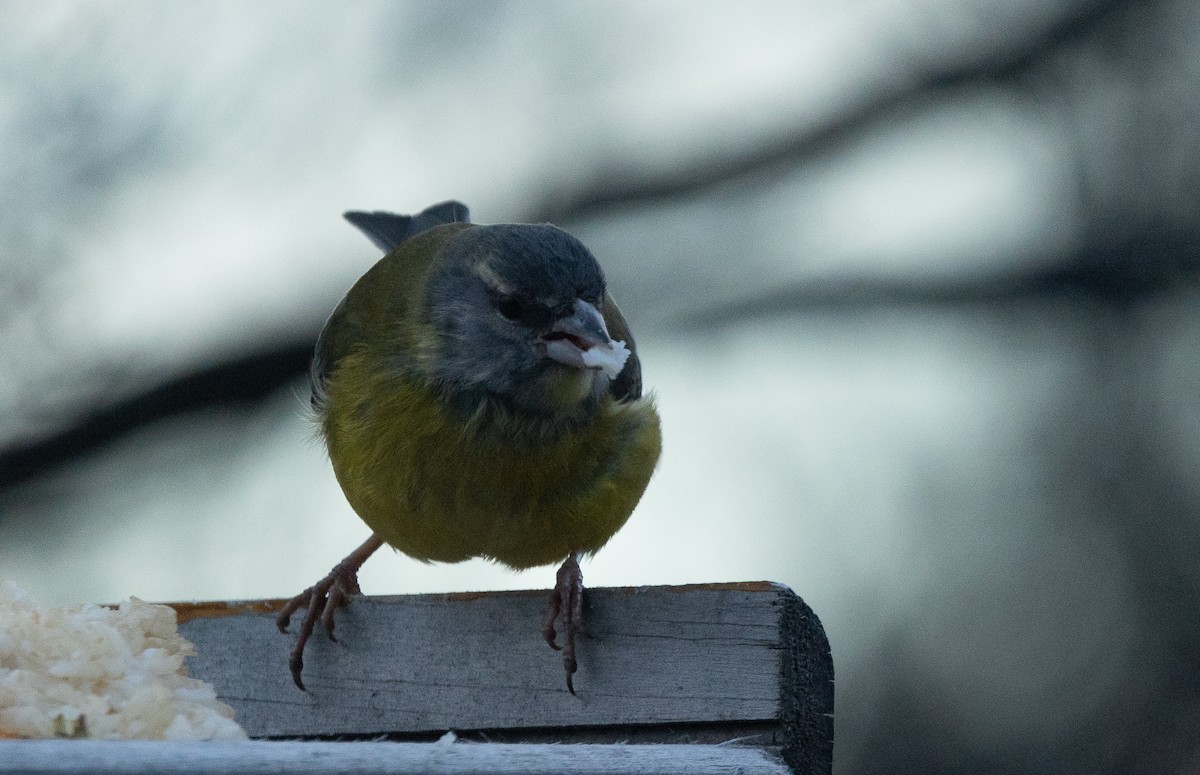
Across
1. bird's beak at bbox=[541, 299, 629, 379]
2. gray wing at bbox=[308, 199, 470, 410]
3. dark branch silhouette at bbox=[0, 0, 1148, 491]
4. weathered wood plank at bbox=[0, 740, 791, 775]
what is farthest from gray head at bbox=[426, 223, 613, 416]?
dark branch silhouette at bbox=[0, 0, 1148, 491]

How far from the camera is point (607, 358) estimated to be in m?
3.20

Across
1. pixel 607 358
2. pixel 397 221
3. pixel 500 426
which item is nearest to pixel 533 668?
pixel 500 426

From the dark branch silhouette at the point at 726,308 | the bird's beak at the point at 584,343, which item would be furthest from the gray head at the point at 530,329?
the dark branch silhouette at the point at 726,308

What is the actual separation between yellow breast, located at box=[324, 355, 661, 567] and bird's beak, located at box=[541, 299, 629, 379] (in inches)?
6.1

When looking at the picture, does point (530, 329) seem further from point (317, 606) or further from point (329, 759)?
point (329, 759)

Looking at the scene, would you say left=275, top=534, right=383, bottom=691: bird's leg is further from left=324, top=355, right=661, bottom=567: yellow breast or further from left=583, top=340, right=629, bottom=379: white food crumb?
left=583, top=340, right=629, bottom=379: white food crumb

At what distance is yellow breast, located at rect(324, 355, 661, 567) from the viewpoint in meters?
3.24

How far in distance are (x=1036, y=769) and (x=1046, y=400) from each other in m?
1.40

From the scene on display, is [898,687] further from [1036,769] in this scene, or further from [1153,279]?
[1153,279]

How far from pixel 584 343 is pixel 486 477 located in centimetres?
35

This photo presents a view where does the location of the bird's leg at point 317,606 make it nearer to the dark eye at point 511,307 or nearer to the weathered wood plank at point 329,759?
the dark eye at point 511,307

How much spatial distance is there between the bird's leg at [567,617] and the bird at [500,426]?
48mm

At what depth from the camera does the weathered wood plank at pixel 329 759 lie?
5.88ft

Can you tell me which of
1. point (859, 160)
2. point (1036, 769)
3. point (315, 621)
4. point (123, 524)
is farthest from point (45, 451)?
point (1036, 769)
